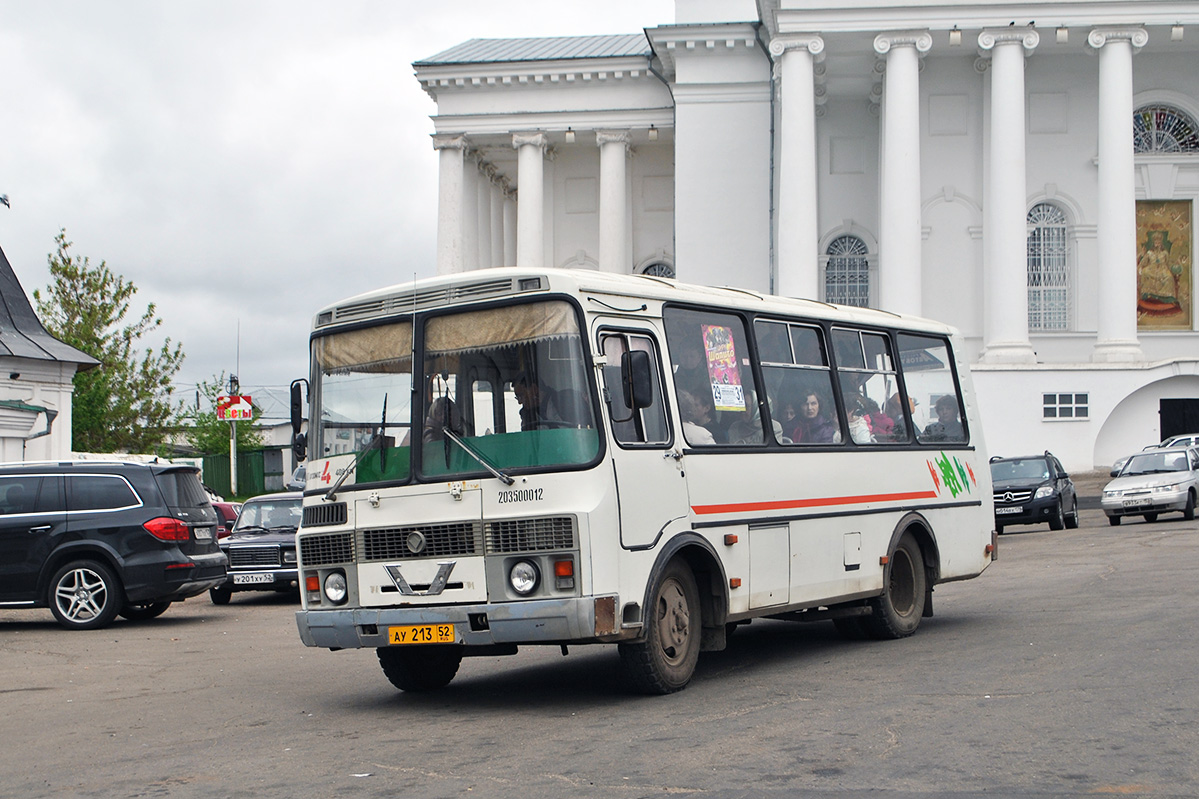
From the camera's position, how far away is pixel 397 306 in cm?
952

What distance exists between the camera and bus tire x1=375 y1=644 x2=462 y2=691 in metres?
9.84

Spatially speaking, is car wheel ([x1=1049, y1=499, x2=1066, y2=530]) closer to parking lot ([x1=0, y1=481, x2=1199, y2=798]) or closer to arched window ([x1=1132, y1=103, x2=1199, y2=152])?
parking lot ([x1=0, y1=481, x2=1199, y2=798])

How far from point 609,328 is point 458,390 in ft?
3.44

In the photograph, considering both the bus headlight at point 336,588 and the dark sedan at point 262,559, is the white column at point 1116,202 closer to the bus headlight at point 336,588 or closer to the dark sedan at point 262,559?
the dark sedan at point 262,559

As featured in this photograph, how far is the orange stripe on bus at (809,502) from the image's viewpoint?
976 centimetres

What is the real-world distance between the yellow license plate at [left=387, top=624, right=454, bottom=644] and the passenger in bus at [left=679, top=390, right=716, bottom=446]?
210 cm

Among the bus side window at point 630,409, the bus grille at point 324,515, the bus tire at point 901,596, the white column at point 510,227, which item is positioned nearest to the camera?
the bus side window at point 630,409

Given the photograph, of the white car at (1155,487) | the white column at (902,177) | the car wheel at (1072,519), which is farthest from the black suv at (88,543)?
the white column at (902,177)

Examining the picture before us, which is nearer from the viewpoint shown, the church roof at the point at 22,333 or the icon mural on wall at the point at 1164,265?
the church roof at the point at 22,333

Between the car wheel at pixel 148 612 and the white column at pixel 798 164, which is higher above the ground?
the white column at pixel 798 164

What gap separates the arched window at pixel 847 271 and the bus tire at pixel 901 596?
3226 cm

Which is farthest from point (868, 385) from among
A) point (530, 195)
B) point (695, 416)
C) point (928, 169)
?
point (530, 195)

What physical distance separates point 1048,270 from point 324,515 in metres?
36.1

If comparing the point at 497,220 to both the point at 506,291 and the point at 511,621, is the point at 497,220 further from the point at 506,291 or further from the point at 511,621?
the point at 511,621
